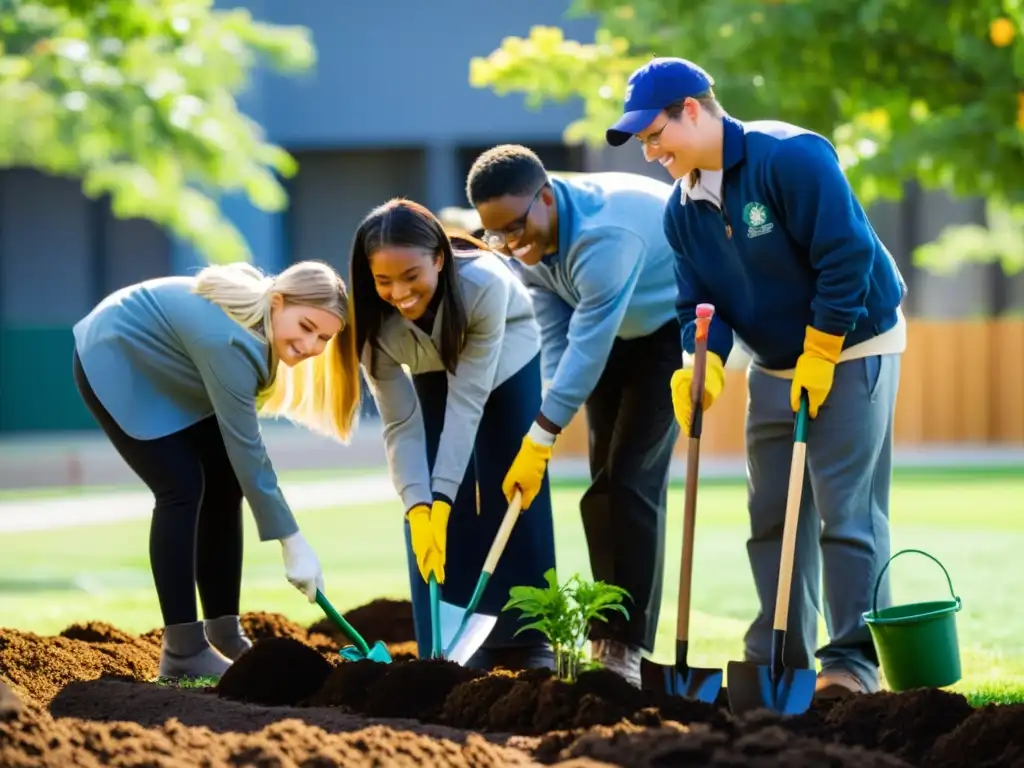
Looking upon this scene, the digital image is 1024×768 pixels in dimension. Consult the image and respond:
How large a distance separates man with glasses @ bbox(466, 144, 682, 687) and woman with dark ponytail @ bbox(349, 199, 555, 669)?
0.17 meters

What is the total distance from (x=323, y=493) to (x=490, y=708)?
11272 mm

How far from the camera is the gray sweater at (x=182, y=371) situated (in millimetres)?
5539

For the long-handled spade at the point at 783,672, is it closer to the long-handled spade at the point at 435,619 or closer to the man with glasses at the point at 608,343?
the man with glasses at the point at 608,343

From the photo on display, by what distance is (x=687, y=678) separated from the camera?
4871 millimetres

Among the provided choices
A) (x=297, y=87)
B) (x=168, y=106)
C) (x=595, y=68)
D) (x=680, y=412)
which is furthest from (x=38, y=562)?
(x=297, y=87)

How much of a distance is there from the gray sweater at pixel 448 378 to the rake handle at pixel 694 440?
77 centimetres

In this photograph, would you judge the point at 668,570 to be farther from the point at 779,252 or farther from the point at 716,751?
the point at 716,751

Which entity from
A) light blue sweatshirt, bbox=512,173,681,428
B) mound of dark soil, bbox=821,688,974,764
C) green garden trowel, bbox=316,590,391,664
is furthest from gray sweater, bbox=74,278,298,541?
mound of dark soil, bbox=821,688,974,764

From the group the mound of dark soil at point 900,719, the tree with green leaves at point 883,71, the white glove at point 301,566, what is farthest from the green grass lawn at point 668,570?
the tree with green leaves at point 883,71

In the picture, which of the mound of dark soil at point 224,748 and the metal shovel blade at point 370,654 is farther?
the metal shovel blade at point 370,654

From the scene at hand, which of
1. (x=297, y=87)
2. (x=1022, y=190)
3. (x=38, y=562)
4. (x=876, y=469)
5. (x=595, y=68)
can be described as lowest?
(x=38, y=562)

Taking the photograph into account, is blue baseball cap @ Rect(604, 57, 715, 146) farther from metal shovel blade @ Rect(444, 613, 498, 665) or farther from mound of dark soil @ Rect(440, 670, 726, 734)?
metal shovel blade @ Rect(444, 613, 498, 665)

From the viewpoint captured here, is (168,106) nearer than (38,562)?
No

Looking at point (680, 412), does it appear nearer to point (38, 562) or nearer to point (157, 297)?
point (157, 297)
